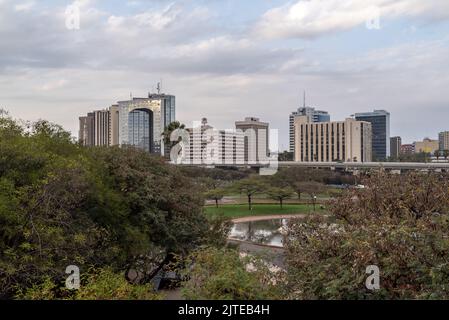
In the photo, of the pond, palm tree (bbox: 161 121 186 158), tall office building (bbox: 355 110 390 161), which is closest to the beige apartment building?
tall office building (bbox: 355 110 390 161)

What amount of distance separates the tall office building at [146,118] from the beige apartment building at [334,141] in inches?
960

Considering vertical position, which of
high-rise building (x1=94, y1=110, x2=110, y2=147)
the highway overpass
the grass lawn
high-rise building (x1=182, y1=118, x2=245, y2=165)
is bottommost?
the grass lawn

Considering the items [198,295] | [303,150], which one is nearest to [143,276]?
[198,295]

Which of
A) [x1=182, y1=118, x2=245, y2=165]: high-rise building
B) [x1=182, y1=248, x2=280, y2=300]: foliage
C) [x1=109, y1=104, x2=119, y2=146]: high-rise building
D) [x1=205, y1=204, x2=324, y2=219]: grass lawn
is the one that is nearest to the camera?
[x1=182, y1=248, x2=280, y2=300]: foliage

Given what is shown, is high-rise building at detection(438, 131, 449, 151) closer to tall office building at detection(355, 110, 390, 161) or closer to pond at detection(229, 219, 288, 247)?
tall office building at detection(355, 110, 390, 161)

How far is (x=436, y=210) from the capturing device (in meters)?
10.6

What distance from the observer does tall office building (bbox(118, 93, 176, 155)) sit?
58844mm

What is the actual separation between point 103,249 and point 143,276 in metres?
3.48

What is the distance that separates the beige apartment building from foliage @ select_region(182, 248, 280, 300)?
6310cm

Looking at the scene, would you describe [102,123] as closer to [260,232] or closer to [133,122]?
[133,122]

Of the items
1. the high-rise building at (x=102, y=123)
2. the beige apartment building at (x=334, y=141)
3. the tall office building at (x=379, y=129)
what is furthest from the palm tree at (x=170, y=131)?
the tall office building at (x=379, y=129)

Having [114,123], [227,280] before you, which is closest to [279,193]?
[114,123]

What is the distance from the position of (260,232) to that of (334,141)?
147 feet
